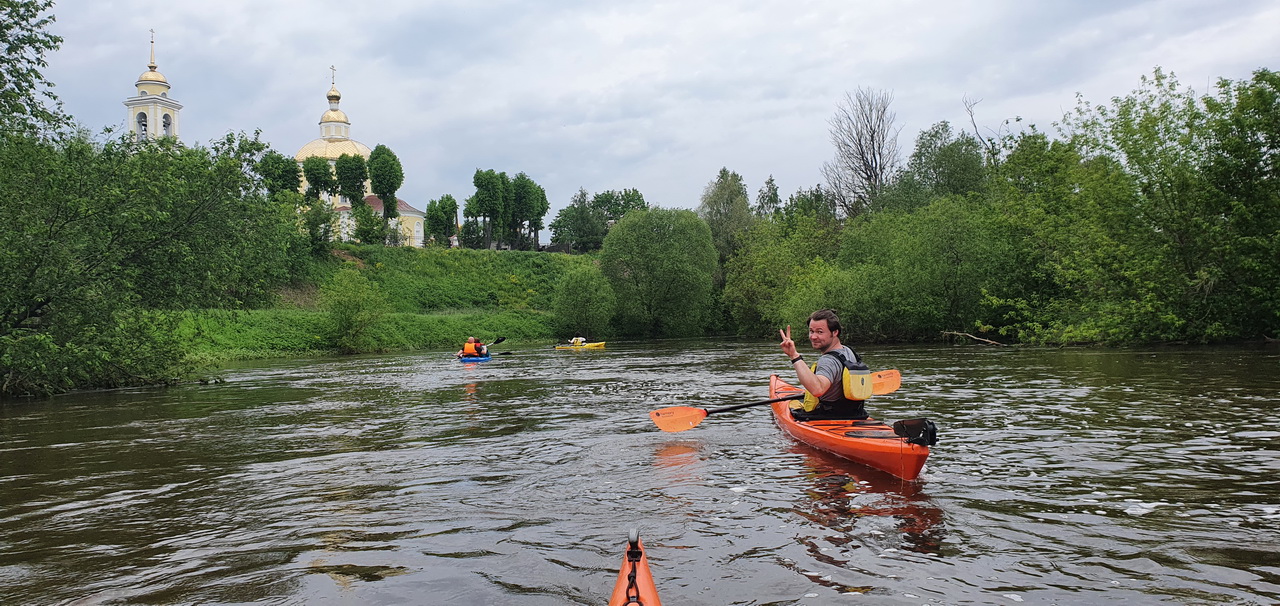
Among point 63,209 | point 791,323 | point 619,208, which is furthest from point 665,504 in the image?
point 619,208

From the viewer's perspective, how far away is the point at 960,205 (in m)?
30.5

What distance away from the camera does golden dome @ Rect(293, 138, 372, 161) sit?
77.4m

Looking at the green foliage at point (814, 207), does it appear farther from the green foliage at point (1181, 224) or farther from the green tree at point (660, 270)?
the green foliage at point (1181, 224)

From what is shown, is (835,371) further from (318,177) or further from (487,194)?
(487,194)

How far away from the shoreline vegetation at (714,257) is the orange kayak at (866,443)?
12273 millimetres

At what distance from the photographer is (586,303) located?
4538 centimetres

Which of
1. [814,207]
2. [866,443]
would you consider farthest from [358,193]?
[866,443]

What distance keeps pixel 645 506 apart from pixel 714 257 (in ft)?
141

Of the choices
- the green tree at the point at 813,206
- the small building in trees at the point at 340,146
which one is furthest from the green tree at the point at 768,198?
the small building in trees at the point at 340,146

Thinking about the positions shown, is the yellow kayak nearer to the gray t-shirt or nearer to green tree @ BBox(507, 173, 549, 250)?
the gray t-shirt

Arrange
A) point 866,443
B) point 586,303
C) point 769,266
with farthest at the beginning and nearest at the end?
1. point 586,303
2. point 769,266
3. point 866,443

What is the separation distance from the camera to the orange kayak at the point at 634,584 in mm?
3037

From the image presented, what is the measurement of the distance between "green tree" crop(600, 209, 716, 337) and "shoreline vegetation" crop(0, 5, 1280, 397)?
0.41 feet

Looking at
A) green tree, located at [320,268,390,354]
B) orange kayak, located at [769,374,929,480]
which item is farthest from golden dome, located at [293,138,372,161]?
orange kayak, located at [769,374,929,480]
